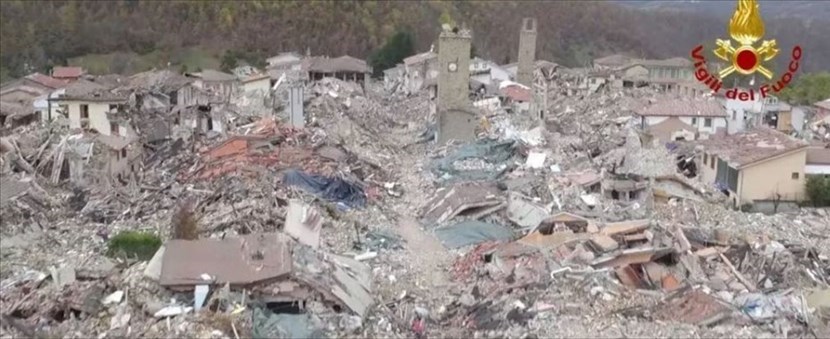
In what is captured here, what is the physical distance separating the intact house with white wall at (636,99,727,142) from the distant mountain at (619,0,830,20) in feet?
11.6

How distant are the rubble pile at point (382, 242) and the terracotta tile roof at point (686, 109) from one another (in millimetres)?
3332

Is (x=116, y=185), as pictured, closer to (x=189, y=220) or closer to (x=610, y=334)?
(x=189, y=220)

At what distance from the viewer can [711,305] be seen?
40.9 ft

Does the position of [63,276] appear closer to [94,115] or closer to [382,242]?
[382,242]

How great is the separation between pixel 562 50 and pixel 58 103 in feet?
169

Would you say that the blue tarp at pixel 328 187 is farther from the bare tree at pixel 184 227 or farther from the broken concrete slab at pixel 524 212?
the bare tree at pixel 184 227

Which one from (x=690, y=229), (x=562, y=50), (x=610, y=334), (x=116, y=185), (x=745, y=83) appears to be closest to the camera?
(x=610, y=334)

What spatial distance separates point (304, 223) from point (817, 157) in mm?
11686

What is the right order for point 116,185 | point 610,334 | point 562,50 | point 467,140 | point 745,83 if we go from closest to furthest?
point 610,334 < point 116,185 < point 467,140 < point 745,83 < point 562,50

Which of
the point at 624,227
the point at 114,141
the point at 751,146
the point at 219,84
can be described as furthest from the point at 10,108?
the point at 751,146

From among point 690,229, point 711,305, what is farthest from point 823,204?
point 711,305

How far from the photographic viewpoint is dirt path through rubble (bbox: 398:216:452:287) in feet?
48.2

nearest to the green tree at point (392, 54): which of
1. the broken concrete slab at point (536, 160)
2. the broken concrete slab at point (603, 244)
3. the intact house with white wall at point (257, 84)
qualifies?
the intact house with white wall at point (257, 84)

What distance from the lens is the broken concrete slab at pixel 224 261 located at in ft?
40.2
